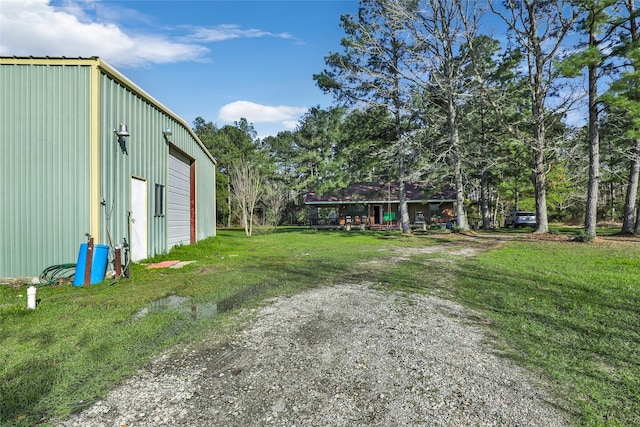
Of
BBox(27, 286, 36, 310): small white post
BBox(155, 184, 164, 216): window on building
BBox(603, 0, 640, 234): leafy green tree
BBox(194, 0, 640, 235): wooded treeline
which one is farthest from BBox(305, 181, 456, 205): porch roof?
BBox(27, 286, 36, 310): small white post

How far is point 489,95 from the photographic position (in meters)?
15.8

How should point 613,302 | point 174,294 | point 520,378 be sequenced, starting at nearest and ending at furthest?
point 520,378 → point 613,302 → point 174,294

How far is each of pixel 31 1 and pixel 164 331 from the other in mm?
8919

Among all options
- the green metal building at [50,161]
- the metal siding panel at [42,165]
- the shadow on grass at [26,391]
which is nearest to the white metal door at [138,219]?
the green metal building at [50,161]

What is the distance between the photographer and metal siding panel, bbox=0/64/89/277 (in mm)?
6316

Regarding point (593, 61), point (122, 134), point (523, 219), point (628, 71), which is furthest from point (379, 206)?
point (122, 134)

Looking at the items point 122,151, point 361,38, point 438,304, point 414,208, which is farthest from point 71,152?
point 414,208

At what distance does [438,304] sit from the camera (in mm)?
4672

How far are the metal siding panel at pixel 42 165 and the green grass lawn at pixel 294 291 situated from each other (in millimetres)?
933

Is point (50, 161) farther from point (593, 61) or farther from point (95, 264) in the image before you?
point (593, 61)

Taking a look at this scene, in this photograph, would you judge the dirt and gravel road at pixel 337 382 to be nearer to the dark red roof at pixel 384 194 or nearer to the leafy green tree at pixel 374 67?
the leafy green tree at pixel 374 67

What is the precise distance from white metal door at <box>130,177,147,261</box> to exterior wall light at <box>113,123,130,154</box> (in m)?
0.78

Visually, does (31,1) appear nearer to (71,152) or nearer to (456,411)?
(71,152)

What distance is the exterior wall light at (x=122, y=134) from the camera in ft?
23.2
